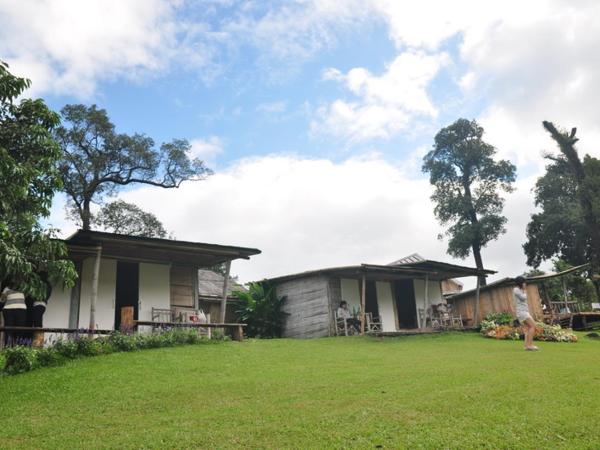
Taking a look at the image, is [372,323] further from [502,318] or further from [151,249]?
[151,249]

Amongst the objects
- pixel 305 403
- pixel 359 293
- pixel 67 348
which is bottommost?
pixel 305 403

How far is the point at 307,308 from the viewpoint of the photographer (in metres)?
20.0

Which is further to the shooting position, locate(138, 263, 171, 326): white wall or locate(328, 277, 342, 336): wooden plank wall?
locate(328, 277, 342, 336): wooden plank wall

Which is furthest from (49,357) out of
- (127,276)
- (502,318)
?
(502,318)

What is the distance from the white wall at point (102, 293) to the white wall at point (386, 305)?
455 inches

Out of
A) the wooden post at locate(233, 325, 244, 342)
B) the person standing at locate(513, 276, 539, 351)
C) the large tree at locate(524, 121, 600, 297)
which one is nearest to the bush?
the wooden post at locate(233, 325, 244, 342)

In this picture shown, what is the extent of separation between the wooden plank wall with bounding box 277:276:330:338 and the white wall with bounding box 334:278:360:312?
1.16 meters

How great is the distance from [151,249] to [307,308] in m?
7.27

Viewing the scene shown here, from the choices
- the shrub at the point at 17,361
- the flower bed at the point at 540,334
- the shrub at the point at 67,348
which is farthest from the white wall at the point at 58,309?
the flower bed at the point at 540,334

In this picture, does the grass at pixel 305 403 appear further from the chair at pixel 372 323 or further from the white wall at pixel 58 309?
the chair at pixel 372 323

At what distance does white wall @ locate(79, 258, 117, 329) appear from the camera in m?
14.6

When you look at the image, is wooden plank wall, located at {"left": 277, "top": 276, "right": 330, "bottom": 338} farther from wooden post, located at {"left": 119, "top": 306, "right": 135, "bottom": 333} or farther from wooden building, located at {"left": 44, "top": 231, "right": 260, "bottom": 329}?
wooden post, located at {"left": 119, "top": 306, "right": 135, "bottom": 333}

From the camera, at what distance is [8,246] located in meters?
8.02

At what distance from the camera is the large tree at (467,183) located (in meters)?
31.2
